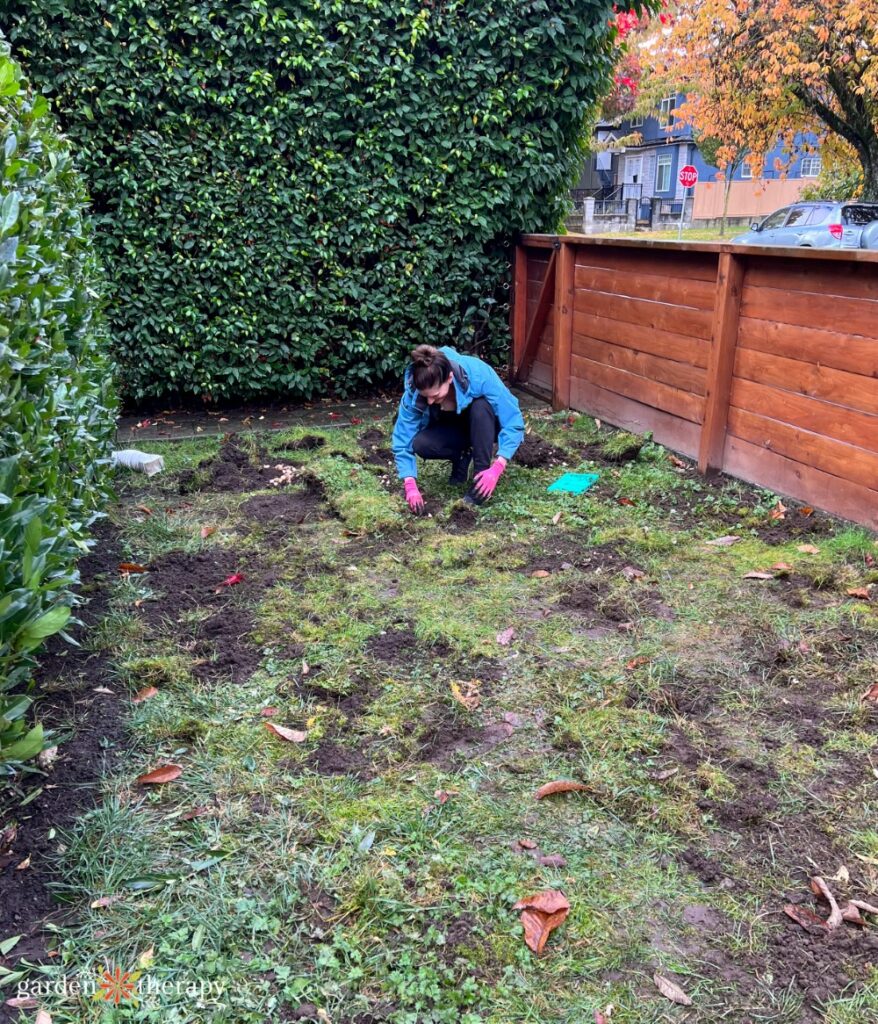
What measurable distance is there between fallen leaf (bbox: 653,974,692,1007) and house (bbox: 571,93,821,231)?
36.8 m

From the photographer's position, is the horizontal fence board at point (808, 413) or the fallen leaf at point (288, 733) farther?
the horizontal fence board at point (808, 413)

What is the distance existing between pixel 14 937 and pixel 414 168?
6.60m

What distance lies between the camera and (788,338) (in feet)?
15.1

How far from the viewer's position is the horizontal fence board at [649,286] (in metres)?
5.30

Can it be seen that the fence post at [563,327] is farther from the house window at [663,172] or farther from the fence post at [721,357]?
the house window at [663,172]

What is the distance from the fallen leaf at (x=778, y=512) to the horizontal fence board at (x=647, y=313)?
1277mm

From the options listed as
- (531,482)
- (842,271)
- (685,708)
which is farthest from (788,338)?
(685,708)

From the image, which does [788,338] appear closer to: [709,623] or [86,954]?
[709,623]

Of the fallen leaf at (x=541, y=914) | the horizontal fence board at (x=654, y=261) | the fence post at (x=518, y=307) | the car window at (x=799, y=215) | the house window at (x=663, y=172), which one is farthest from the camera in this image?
the house window at (x=663, y=172)

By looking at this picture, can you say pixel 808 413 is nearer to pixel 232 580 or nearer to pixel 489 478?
pixel 489 478

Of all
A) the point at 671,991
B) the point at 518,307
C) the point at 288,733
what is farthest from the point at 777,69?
the point at 671,991

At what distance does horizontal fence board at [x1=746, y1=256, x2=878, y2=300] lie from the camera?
4070 mm

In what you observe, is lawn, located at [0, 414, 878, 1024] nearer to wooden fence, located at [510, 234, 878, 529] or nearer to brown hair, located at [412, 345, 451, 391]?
wooden fence, located at [510, 234, 878, 529]

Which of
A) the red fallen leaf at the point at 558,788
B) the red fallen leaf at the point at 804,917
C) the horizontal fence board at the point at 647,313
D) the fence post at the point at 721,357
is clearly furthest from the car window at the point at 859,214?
the red fallen leaf at the point at 804,917
